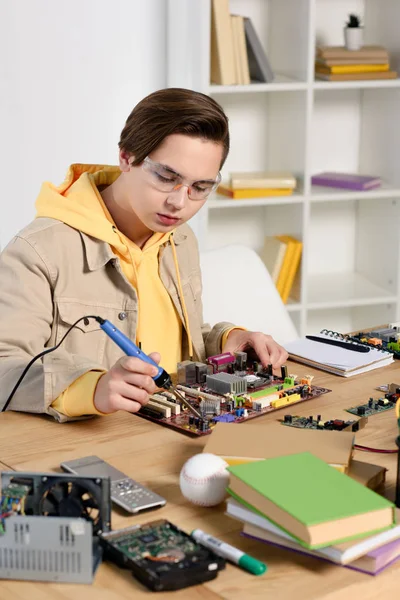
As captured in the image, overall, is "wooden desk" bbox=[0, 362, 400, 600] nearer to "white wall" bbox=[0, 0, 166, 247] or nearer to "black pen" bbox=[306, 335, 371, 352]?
"black pen" bbox=[306, 335, 371, 352]

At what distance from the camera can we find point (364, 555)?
117cm

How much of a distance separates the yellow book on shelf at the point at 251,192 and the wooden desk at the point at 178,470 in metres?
1.72

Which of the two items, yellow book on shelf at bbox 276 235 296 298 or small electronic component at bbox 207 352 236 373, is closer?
small electronic component at bbox 207 352 236 373

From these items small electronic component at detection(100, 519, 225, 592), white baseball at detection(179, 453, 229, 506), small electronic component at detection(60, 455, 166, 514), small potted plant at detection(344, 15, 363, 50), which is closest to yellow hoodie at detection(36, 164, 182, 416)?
small electronic component at detection(60, 455, 166, 514)

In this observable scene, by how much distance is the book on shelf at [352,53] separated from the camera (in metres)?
3.67

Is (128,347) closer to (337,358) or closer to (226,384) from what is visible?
(226,384)

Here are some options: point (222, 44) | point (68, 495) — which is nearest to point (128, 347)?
point (68, 495)

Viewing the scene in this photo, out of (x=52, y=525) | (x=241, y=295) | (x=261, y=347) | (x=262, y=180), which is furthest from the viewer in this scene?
(x=262, y=180)

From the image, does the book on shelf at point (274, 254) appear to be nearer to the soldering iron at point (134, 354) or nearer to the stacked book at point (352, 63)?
the stacked book at point (352, 63)

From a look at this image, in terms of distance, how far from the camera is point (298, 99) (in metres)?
3.67

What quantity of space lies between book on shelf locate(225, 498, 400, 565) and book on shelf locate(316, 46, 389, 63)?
2718mm

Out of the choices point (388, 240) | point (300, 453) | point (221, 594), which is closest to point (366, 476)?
point (300, 453)

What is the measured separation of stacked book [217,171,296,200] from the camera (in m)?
3.64

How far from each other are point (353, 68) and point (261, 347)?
202cm
